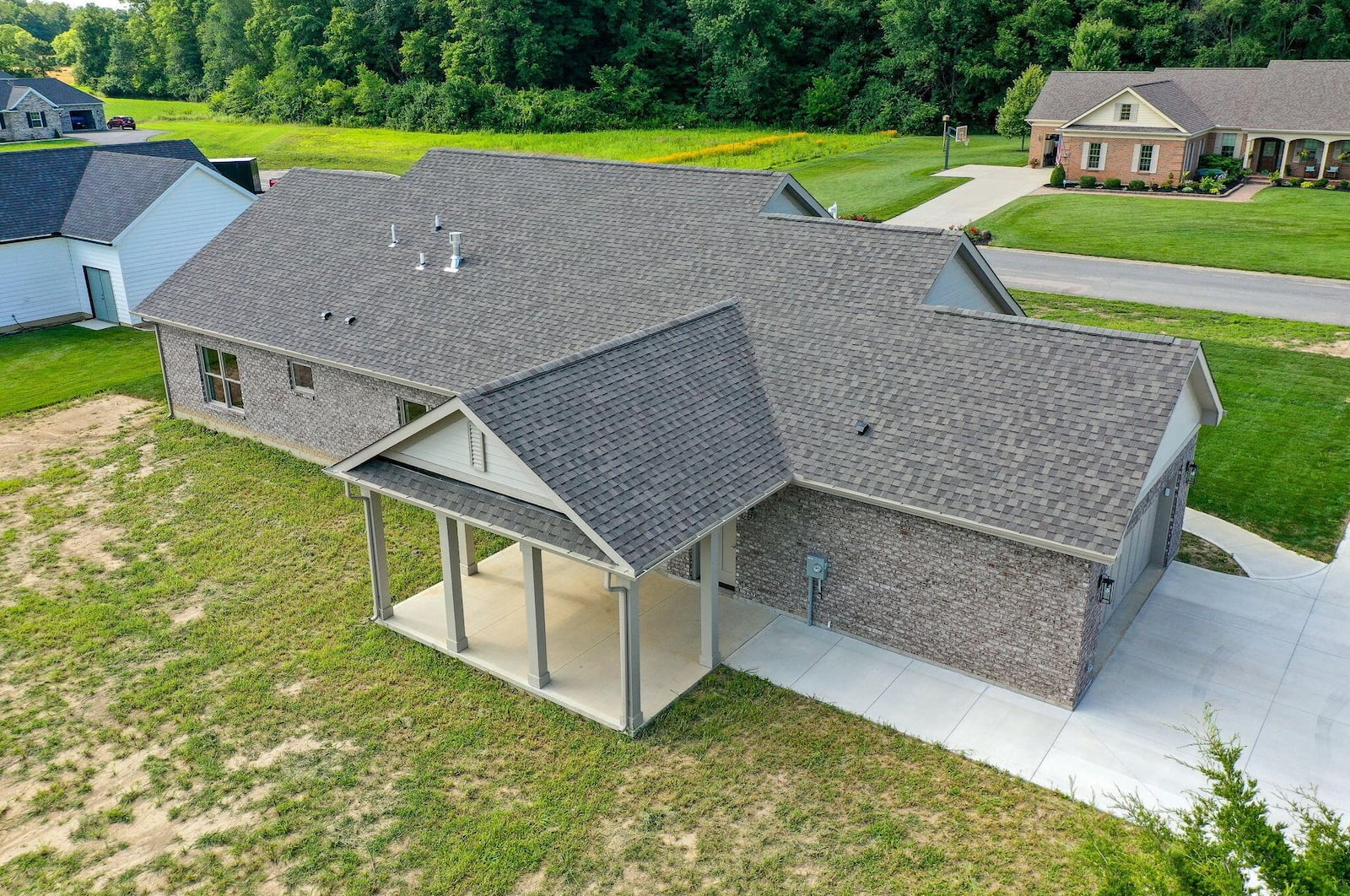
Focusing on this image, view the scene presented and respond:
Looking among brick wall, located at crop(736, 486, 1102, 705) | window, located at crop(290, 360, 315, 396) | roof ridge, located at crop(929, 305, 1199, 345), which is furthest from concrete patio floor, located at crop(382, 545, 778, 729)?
window, located at crop(290, 360, 315, 396)

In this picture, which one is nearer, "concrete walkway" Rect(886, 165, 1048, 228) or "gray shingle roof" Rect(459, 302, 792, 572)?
"gray shingle roof" Rect(459, 302, 792, 572)

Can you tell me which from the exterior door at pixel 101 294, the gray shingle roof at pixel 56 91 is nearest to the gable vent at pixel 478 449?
the exterior door at pixel 101 294

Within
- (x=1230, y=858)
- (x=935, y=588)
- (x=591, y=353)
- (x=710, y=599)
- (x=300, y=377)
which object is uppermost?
(x=591, y=353)

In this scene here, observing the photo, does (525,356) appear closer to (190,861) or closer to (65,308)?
(190,861)

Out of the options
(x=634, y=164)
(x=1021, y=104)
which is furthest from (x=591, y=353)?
(x=1021, y=104)

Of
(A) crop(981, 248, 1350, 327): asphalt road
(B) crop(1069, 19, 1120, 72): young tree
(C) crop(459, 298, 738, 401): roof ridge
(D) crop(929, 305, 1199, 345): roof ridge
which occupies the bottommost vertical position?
(A) crop(981, 248, 1350, 327): asphalt road

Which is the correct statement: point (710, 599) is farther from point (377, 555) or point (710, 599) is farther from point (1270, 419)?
point (1270, 419)

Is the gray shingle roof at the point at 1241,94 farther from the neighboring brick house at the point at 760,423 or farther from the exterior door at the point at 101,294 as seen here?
the exterior door at the point at 101,294

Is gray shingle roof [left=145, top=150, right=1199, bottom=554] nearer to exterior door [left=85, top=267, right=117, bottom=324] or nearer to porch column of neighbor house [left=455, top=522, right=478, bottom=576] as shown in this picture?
porch column of neighbor house [left=455, top=522, right=478, bottom=576]
